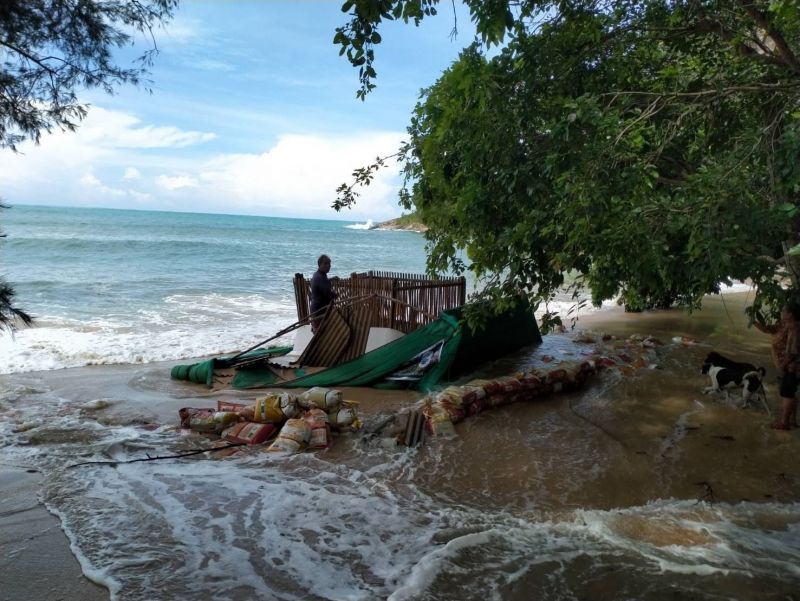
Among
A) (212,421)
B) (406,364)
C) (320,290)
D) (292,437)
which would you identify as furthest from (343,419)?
(320,290)

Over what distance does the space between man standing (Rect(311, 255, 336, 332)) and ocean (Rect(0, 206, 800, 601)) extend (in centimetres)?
194

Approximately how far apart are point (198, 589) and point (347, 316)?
548 cm

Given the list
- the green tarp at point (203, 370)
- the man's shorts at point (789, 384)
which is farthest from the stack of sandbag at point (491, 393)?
the green tarp at point (203, 370)

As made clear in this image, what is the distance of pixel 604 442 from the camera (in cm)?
575

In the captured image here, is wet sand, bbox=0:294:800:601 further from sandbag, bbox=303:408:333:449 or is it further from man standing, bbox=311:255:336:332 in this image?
man standing, bbox=311:255:336:332

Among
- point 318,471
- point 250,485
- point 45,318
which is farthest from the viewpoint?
point 45,318

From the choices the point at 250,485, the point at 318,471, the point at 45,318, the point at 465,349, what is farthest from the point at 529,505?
the point at 45,318

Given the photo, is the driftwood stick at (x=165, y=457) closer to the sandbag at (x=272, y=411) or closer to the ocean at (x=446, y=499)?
the ocean at (x=446, y=499)

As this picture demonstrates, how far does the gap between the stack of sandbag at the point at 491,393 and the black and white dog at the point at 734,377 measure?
1497mm

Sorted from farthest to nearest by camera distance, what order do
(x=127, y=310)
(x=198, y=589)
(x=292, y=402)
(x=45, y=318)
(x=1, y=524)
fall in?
(x=127, y=310), (x=45, y=318), (x=292, y=402), (x=1, y=524), (x=198, y=589)

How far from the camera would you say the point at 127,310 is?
16.3m

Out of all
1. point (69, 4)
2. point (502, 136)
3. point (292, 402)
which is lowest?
point (292, 402)

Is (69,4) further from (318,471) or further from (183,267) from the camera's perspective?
(183,267)

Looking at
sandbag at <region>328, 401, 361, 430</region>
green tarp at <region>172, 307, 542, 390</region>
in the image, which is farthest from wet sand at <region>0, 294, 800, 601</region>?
sandbag at <region>328, 401, 361, 430</region>
